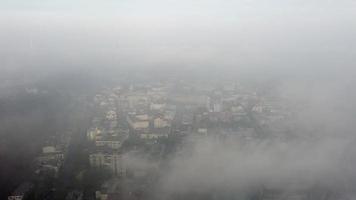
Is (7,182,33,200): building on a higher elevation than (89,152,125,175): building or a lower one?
lower

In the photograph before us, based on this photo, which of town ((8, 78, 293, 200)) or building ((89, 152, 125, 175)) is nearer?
town ((8, 78, 293, 200))

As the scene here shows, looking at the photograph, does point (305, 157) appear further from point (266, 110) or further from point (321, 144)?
point (266, 110)

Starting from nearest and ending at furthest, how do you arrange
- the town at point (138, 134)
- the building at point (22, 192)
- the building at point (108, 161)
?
the building at point (22, 192), the town at point (138, 134), the building at point (108, 161)

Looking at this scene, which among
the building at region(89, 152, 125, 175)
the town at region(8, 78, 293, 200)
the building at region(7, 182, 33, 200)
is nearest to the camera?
the building at region(7, 182, 33, 200)

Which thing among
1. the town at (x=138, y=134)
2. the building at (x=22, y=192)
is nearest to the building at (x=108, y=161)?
the town at (x=138, y=134)

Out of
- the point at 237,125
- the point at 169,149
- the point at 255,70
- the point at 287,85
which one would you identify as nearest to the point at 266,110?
the point at 237,125

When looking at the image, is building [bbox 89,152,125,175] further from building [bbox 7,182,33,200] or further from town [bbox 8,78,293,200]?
building [bbox 7,182,33,200]

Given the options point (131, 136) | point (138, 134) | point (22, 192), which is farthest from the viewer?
point (138, 134)

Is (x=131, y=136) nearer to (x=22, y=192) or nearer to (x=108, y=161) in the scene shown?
(x=108, y=161)

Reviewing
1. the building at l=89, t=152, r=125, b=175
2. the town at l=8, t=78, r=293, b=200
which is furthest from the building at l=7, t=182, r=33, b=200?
the building at l=89, t=152, r=125, b=175

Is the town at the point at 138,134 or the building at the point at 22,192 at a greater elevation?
the town at the point at 138,134

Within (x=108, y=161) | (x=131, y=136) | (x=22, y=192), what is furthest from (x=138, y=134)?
(x=22, y=192)

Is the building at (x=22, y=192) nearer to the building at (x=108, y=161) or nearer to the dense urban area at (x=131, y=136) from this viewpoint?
the dense urban area at (x=131, y=136)
